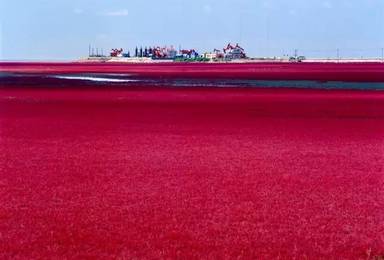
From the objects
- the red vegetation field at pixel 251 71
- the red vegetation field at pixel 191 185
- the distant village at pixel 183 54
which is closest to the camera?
the red vegetation field at pixel 191 185

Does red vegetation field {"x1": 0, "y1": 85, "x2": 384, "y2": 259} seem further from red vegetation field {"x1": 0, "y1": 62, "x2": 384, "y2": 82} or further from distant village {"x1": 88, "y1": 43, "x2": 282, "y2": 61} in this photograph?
distant village {"x1": 88, "y1": 43, "x2": 282, "y2": 61}

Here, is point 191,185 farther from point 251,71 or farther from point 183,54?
point 183,54

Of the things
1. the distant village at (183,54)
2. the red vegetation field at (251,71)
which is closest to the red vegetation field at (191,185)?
the red vegetation field at (251,71)

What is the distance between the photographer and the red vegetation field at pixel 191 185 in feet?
28.3

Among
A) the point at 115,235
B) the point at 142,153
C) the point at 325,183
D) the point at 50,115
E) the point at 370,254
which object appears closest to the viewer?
the point at 370,254

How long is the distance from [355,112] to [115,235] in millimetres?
18155

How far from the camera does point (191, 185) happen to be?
1204 centimetres

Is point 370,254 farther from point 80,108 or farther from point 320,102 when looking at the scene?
point 320,102

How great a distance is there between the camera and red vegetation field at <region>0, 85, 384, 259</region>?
8625mm

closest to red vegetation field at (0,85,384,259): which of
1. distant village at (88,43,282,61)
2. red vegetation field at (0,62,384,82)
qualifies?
red vegetation field at (0,62,384,82)

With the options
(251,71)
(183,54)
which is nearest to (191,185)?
(251,71)

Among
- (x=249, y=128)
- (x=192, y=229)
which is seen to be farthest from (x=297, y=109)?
(x=192, y=229)

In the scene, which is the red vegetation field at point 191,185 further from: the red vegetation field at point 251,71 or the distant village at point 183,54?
the distant village at point 183,54

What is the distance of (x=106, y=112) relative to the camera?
25.1m
